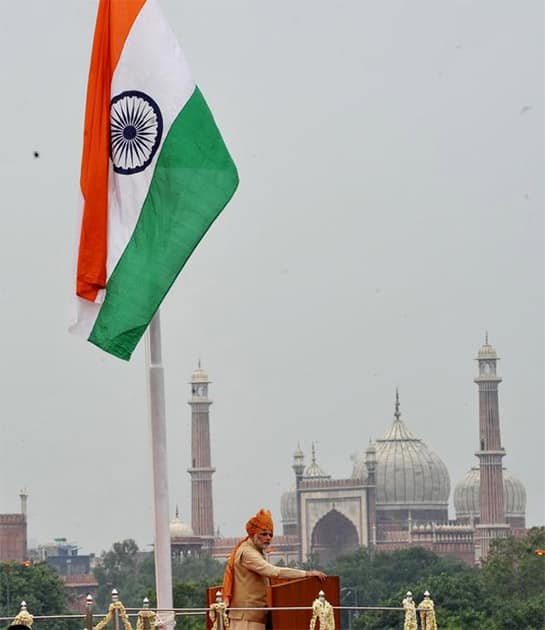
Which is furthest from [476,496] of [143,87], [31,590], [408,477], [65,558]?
[143,87]

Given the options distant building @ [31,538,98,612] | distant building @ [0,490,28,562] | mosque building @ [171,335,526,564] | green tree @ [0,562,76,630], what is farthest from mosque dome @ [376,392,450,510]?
green tree @ [0,562,76,630]

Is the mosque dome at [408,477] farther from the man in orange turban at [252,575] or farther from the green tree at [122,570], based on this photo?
the man in orange turban at [252,575]

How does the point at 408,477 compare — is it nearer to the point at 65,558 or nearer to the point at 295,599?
the point at 65,558

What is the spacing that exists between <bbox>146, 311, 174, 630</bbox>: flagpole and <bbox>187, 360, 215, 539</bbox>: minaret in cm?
12816

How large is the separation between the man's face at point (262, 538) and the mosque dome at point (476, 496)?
13378 centimetres

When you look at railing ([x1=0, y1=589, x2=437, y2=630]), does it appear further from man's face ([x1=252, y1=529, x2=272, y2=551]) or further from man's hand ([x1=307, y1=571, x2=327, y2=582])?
man's face ([x1=252, y1=529, x2=272, y2=551])

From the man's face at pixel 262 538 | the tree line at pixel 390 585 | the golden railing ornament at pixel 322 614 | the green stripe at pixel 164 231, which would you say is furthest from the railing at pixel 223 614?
the tree line at pixel 390 585

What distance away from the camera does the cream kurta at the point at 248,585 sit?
12000mm

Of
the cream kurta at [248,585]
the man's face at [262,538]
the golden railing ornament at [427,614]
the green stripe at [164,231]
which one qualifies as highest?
the green stripe at [164,231]

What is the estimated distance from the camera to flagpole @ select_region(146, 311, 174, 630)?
43.2 feet

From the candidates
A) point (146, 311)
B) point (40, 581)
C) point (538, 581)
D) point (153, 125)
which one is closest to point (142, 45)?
point (153, 125)

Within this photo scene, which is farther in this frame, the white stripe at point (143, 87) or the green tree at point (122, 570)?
the green tree at point (122, 570)

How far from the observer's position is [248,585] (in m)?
12.1

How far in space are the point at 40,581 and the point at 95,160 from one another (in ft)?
218
